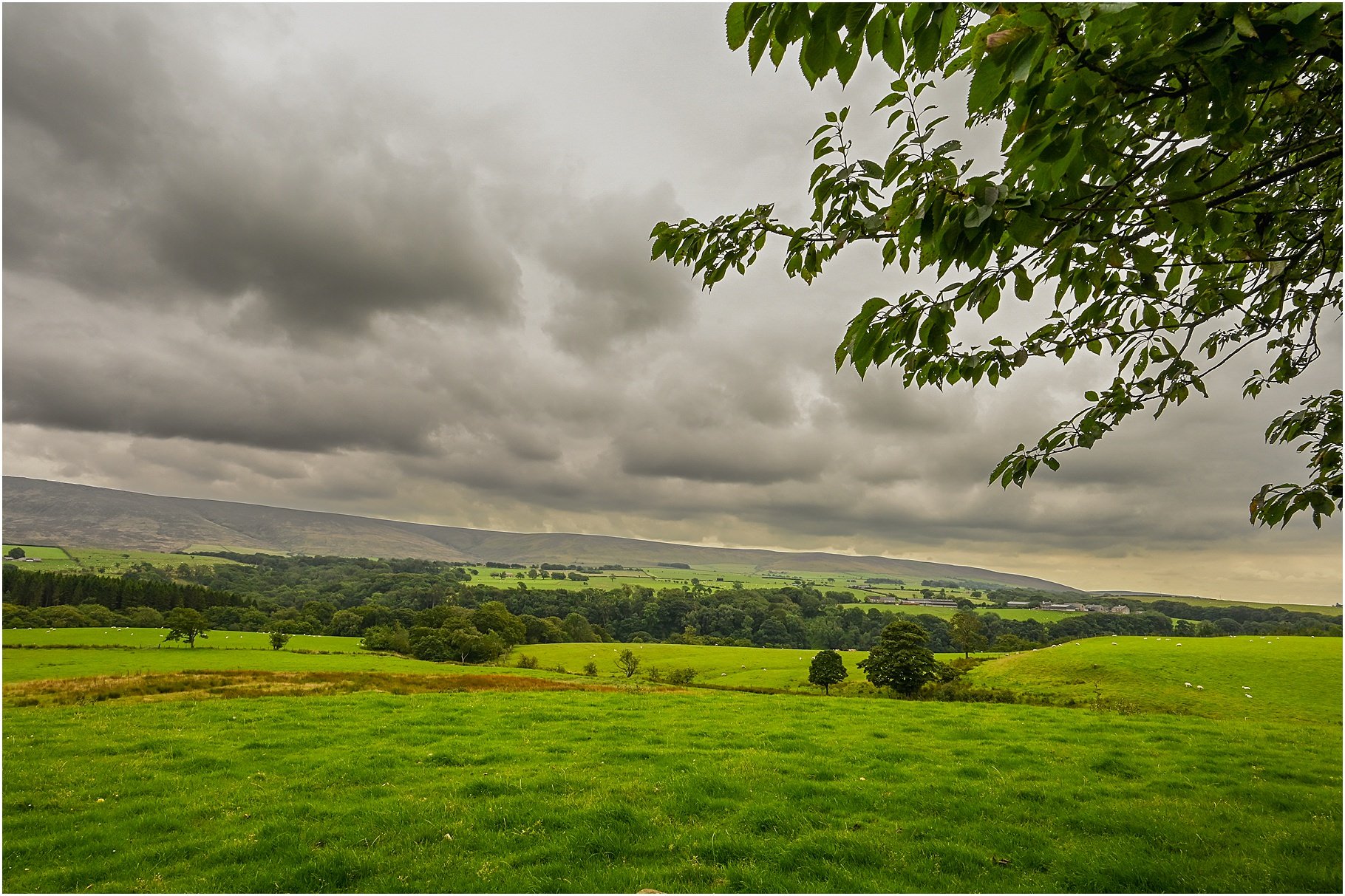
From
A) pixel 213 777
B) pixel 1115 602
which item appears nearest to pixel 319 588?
pixel 213 777

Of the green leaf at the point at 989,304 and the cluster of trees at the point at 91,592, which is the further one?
the cluster of trees at the point at 91,592

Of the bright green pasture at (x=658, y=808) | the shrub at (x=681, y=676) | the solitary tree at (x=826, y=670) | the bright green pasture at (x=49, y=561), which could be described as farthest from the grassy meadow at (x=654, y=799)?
the bright green pasture at (x=49, y=561)

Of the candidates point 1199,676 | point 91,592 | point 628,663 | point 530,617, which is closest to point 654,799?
point 1199,676

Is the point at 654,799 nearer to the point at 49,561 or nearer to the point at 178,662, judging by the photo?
the point at 178,662

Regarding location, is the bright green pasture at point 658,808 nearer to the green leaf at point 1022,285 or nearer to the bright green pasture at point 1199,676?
the green leaf at point 1022,285

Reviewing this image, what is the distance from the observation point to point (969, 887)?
6.52 m

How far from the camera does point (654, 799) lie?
30.0 ft

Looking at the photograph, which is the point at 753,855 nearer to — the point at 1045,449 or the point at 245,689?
the point at 1045,449

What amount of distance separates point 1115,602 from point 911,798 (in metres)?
233

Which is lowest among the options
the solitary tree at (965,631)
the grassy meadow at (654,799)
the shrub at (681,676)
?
the shrub at (681,676)

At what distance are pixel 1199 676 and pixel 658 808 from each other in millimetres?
53070

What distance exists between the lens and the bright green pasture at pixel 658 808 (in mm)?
6836

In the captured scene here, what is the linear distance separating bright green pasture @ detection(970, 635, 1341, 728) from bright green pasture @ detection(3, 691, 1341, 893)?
1006 inches

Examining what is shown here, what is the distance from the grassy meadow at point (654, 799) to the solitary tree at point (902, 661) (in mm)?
22853
